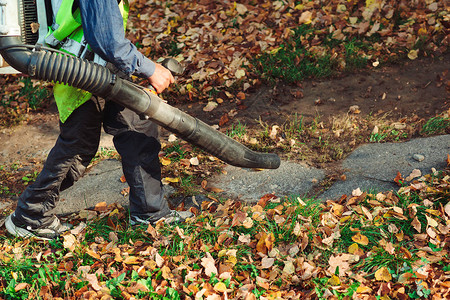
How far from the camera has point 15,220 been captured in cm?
302

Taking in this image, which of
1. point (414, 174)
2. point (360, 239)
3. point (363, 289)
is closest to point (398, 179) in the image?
point (414, 174)

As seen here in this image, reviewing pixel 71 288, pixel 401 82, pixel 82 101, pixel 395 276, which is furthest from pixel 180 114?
pixel 401 82

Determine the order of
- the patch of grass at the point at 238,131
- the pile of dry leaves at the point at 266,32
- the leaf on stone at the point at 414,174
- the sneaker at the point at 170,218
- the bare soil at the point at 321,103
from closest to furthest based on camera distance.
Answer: the sneaker at the point at 170,218
the leaf on stone at the point at 414,174
the patch of grass at the point at 238,131
the bare soil at the point at 321,103
the pile of dry leaves at the point at 266,32

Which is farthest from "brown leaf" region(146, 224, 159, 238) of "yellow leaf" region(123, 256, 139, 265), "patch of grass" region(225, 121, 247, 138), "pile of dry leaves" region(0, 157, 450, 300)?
"patch of grass" region(225, 121, 247, 138)

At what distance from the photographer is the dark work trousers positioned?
267 cm

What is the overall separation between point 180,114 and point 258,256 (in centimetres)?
97

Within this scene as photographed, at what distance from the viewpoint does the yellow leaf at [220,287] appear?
97.3 inches

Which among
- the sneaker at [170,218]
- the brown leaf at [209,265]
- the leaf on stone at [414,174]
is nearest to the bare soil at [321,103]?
the leaf on stone at [414,174]

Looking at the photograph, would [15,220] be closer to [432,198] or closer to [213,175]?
[213,175]

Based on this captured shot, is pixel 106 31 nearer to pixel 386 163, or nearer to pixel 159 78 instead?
pixel 159 78

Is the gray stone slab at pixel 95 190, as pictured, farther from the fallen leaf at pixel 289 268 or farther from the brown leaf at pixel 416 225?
the brown leaf at pixel 416 225

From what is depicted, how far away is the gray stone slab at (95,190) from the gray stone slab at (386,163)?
1.56 m

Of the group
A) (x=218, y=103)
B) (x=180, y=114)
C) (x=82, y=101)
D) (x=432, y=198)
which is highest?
(x=82, y=101)

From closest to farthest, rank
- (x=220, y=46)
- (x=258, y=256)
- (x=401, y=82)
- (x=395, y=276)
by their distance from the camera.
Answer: (x=395, y=276), (x=258, y=256), (x=401, y=82), (x=220, y=46)
